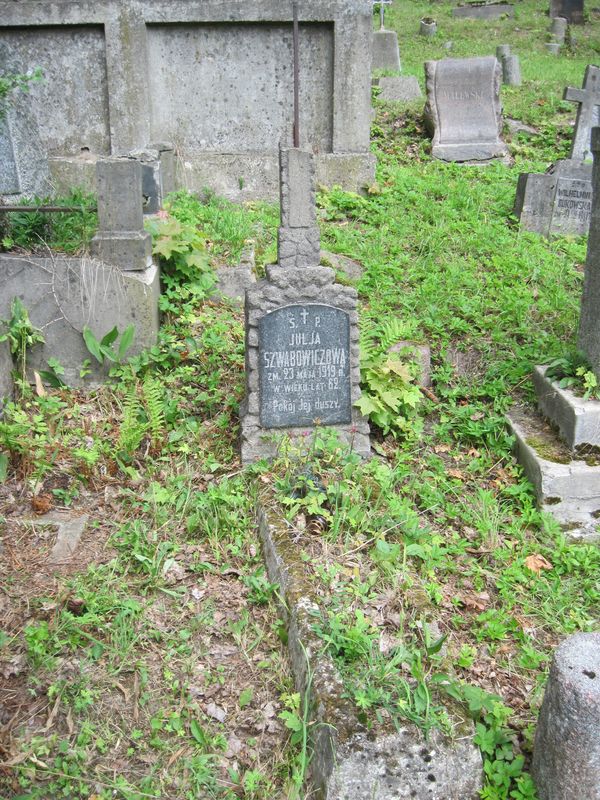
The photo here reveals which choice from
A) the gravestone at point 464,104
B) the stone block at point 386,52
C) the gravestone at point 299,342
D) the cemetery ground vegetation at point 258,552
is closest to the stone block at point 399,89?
the gravestone at point 464,104

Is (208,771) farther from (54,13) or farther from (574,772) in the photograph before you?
(54,13)

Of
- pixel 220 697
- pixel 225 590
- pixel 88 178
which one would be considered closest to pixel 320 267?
pixel 225 590

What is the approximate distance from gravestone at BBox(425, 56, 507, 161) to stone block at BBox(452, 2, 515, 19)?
11.5 m

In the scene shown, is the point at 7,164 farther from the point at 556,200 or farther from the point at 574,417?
the point at 556,200

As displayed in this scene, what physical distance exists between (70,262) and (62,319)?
1.30 feet

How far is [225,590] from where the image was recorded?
372cm

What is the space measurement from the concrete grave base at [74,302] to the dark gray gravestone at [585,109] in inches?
229

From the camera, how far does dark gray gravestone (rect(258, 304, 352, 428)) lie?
14.4 feet

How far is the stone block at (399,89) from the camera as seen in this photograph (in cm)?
1234

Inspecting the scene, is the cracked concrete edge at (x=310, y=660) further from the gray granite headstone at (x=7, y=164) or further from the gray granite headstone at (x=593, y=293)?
the gray granite headstone at (x=7, y=164)

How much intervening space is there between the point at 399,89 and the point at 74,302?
897 centimetres

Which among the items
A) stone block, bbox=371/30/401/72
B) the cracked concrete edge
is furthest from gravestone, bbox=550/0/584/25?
the cracked concrete edge

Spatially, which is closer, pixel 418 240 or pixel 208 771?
pixel 208 771

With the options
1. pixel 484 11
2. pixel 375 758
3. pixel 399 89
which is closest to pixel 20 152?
pixel 375 758
